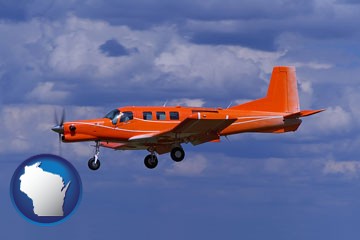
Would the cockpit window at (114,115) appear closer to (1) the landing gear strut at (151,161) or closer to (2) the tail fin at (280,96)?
(1) the landing gear strut at (151,161)

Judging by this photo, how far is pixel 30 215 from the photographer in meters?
47.8

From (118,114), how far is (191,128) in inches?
204

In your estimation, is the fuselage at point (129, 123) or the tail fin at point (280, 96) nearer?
the fuselage at point (129, 123)

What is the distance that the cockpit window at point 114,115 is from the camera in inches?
2724

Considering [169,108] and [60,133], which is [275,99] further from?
[60,133]

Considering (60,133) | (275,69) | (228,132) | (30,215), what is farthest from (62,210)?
(275,69)

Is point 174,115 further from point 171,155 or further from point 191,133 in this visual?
point 171,155

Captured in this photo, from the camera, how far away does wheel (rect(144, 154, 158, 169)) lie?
237 ft

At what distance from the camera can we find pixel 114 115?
69438 millimetres

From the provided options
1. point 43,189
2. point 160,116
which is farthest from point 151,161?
point 43,189

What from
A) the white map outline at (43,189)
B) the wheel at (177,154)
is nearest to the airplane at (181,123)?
the wheel at (177,154)

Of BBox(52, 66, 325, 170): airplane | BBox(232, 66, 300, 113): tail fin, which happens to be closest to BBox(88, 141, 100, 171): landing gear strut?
BBox(52, 66, 325, 170): airplane

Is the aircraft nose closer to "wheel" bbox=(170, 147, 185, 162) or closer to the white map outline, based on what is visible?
"wheel" bbox=(170, 147, 185, 162)

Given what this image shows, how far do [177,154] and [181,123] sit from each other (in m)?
4.25
